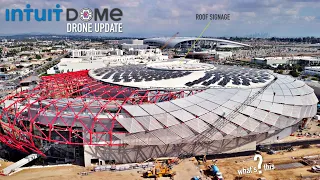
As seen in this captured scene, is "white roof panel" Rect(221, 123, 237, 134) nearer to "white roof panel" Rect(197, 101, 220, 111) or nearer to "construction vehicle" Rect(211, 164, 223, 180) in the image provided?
"white roof panel" Rect(197, 101, 220, 111)

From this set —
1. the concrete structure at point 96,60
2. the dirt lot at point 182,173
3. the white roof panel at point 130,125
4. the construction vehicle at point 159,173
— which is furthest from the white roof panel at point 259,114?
the concrete structure at point 96,60

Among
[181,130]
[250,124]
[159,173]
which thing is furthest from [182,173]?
[250,124]

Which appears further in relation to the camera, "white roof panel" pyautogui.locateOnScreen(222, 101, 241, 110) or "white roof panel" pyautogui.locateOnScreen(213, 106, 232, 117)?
"white roof panel" pyautogui.locateOnScreen(222, 101, 241, 110)

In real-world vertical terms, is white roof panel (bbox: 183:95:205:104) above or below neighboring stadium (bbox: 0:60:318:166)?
above

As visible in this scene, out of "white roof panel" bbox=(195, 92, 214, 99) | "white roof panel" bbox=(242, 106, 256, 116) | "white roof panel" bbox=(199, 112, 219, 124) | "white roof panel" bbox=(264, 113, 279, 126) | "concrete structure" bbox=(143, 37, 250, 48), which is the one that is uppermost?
"concrete structure" bbox=(143, 37, 250, 48)

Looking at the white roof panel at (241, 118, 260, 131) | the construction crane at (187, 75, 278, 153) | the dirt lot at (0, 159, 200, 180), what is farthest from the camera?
the white roof panel at (241, 118, 260, 131)

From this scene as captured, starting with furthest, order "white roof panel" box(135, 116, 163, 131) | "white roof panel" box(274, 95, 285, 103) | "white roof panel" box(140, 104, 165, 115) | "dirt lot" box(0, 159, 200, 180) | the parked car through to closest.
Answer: "white roof panel" box(274, 95, 285, 103)
"white roof panel" box(140, 104, 165, 115)
the parked car
"white roof panel" box(135, 116, 163, 131)
"dirt lot" box(0, 159, 200, 180)

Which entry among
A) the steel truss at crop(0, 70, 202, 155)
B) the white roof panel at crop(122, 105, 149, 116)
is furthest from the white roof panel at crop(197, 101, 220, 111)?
the white roof panel at crop(122, 105, 149, 116)

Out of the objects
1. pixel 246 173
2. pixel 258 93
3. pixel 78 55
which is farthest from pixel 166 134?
pixel 78 55

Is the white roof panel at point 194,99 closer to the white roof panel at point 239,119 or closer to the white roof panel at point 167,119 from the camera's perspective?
the white roof panel at point 167,119
